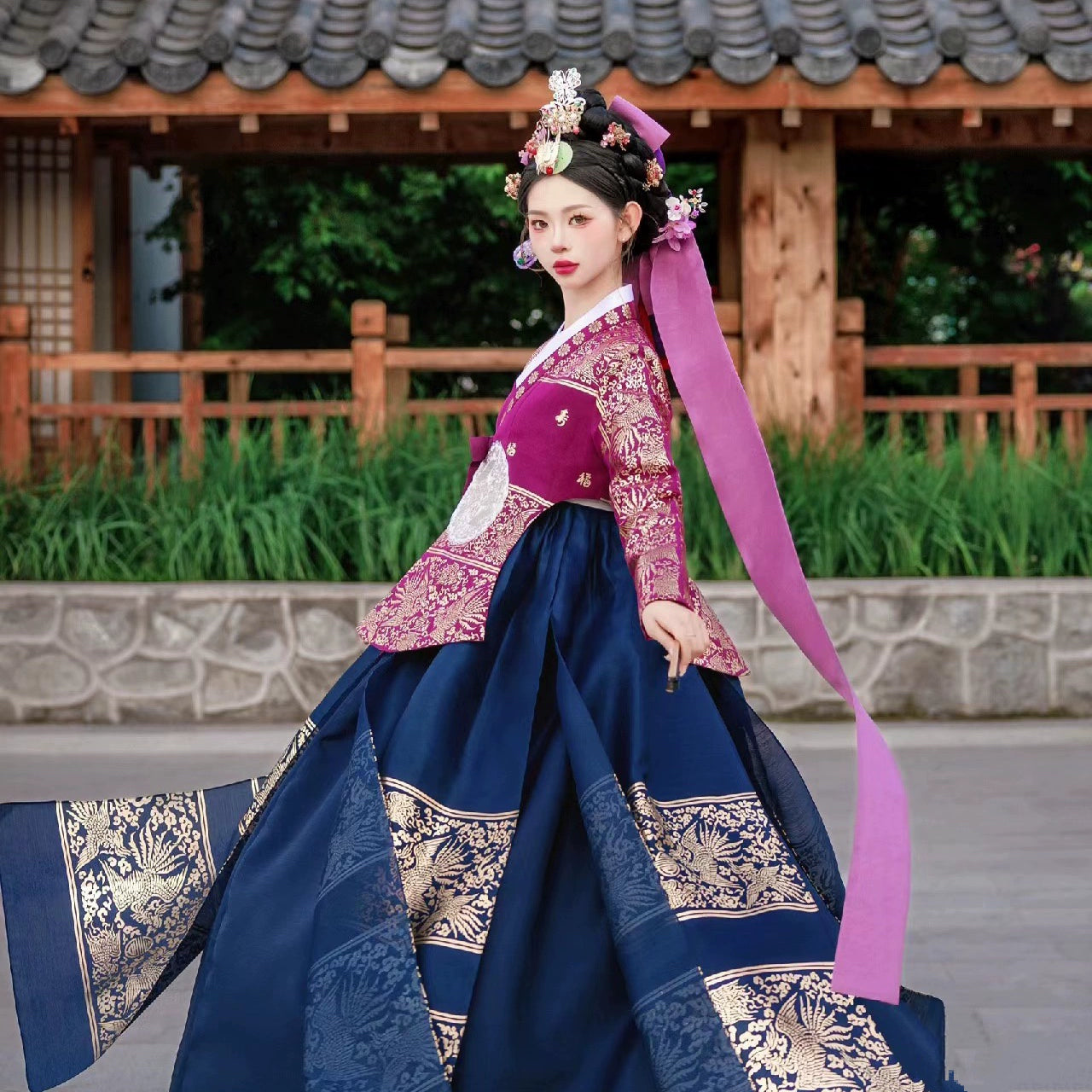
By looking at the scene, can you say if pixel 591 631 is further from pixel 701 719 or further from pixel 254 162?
pixel 254 162

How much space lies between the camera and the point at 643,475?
222 centimetres

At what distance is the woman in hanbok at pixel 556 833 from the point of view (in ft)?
6.81

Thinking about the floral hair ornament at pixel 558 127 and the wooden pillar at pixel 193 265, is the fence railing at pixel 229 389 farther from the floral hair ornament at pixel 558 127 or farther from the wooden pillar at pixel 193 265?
the floral hair ornament at pixel 558 127

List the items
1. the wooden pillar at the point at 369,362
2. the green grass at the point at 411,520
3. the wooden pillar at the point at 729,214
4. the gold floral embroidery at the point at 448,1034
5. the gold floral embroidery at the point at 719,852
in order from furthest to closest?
the wooden pillar at the point at 729,214 < the wooden pillar at the point at 369,362 < the green grass at the point at 411,520 < the gold floral embroidery at the point at 719,852 < the gold floral embroidery at the point at 448,1034

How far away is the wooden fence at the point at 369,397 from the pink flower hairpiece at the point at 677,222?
430cm

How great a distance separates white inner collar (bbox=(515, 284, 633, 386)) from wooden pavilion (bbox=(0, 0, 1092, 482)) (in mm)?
4433

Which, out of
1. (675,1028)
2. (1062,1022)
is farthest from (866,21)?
(675,1028)

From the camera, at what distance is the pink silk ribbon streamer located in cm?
222

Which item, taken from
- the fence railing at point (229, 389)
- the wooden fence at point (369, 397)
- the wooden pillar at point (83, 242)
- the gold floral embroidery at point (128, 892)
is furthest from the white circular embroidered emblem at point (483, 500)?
the wooden pillar at point (83, 242)

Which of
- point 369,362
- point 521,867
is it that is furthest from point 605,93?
point 521,867

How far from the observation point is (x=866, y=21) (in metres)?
6.97

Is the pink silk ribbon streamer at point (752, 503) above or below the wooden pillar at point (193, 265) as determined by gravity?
below

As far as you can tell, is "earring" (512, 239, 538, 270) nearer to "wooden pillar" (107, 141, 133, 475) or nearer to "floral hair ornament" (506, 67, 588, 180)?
"floral hair ornament" (506, 67, 588, 180)

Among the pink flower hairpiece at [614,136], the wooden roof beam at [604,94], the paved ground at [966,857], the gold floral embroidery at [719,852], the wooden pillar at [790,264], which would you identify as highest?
the wooden roof beam at [604,94]
